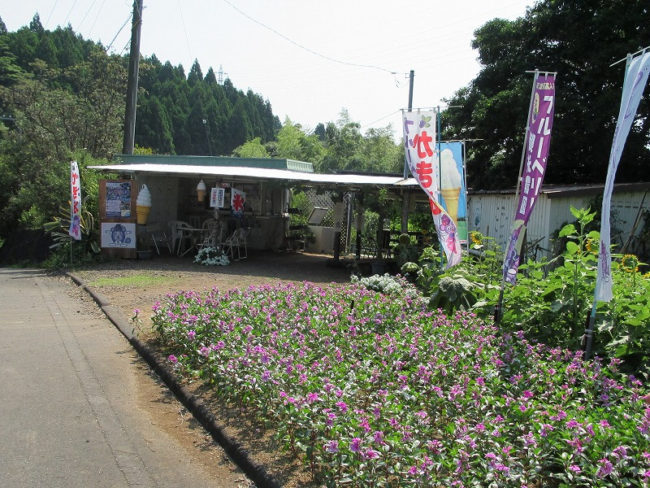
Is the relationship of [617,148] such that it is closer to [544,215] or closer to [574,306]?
[574,306]

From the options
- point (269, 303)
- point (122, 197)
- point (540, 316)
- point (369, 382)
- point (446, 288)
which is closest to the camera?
point (369, 382)

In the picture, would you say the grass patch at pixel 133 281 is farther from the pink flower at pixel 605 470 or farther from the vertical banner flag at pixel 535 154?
the pink flower at pixel 605 470

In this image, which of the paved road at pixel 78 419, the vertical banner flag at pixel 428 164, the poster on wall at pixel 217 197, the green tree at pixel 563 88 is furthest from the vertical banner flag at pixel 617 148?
the green tree at pixel 563 88

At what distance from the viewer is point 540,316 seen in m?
5.15

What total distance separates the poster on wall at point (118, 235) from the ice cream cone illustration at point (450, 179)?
8.64 meters

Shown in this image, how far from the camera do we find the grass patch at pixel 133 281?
1082 cm

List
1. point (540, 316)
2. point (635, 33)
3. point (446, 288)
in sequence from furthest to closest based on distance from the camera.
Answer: point (635, 33) → point (446, 288) → point (540, 316)

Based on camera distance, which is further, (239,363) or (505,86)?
(505,86)

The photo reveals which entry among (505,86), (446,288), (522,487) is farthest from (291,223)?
(522,487)

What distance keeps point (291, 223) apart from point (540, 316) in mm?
14861

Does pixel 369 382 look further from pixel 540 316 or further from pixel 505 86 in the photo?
pixel 505 86

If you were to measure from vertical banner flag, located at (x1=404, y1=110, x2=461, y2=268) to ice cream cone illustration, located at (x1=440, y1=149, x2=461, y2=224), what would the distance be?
0.69 metres

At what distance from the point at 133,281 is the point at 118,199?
3650 millimetres

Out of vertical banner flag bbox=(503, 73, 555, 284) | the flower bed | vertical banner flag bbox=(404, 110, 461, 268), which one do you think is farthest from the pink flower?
vertical banner flag bbox=(404, 110, 461, 268)
